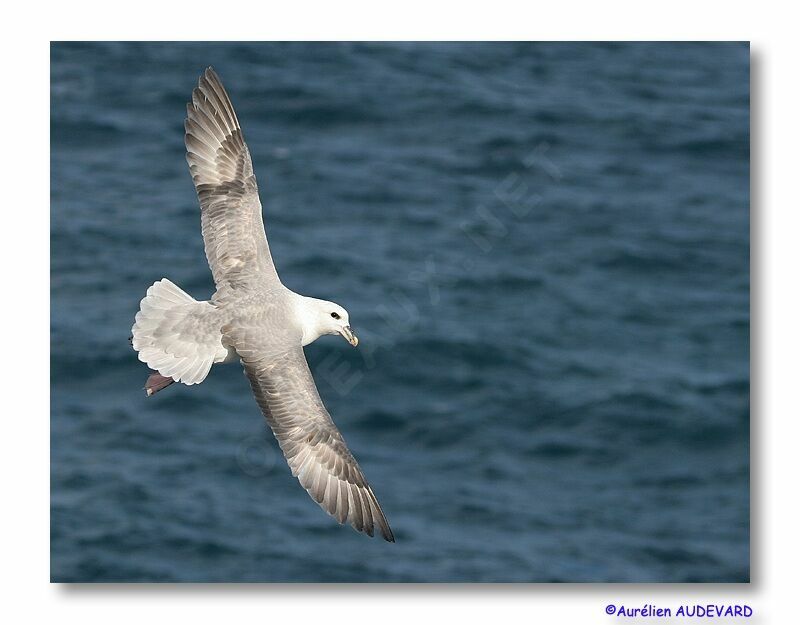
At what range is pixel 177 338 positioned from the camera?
21.1 feet

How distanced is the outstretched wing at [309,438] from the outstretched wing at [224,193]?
530 mm

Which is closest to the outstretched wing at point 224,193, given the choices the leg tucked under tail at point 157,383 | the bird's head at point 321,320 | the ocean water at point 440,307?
the bird's head at point 321,320

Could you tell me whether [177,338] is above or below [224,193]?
below

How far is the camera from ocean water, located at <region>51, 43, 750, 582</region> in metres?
10.2

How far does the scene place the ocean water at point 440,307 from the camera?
10.2 m

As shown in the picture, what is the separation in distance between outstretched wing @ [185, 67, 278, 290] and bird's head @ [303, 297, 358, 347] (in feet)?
1.01

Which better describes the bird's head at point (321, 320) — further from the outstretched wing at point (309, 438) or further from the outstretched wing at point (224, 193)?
the outstretched wing at point (224, 193)

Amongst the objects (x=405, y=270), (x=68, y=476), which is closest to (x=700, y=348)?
(x=405, y=270)

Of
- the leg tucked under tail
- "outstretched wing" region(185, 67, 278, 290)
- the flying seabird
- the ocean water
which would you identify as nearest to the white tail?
the flying seabird

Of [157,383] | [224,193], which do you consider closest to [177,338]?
[157,383]

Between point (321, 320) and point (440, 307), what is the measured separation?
4753 millimetres

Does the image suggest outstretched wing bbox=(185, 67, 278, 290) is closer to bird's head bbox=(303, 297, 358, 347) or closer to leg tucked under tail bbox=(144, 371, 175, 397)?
bird's head bbox=(303, 297, 358, 347)

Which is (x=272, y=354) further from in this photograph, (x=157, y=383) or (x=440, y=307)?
(x=440, y=307)

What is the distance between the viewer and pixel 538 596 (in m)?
7.02
